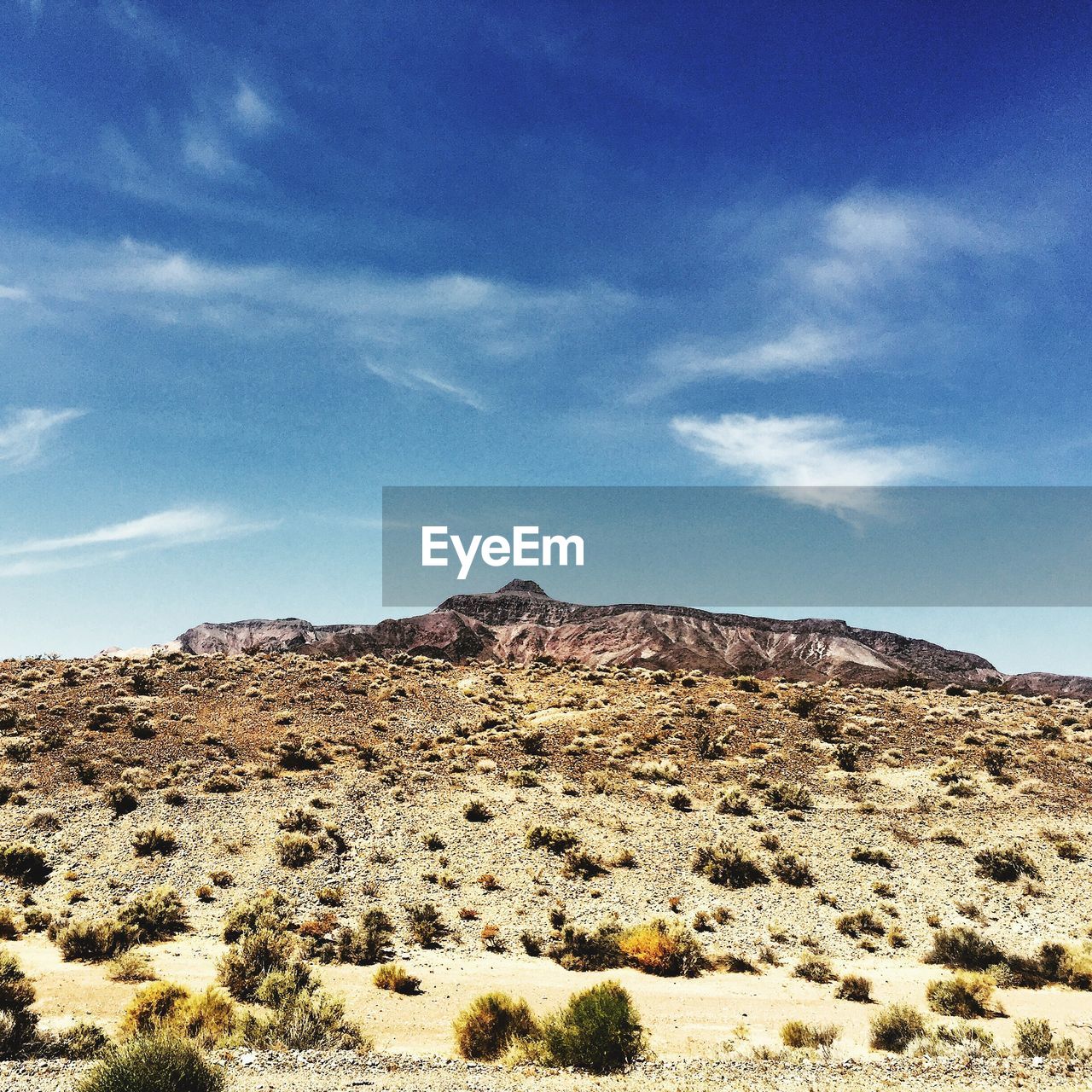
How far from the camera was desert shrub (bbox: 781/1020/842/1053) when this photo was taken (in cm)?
1109

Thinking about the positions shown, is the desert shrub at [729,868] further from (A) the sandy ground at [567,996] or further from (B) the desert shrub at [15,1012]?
(B) the desert shrub at [15,1012]

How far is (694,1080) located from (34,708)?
37.2 metres

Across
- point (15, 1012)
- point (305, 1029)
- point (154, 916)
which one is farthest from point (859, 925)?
point (15, 1012)

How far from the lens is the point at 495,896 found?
60.4 feet

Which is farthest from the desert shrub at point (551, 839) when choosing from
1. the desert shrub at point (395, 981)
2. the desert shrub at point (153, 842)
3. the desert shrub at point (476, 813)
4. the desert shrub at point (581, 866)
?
the desert shrub at point (153, 842)

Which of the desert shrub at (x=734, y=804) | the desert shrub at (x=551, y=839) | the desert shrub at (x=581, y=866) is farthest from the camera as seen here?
the desert shrub at (x=734, y=804)

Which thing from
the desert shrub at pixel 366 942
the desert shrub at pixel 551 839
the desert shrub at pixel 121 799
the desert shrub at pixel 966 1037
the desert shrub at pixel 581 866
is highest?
the desert shrub at pixel 121 799

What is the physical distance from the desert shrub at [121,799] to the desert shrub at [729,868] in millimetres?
19604

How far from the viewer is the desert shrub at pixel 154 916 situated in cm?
1590

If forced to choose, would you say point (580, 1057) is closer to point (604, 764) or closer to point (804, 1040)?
point (804, 1040)

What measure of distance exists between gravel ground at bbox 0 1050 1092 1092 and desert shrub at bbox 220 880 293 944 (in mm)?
6669

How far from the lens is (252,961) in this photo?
45.7ft

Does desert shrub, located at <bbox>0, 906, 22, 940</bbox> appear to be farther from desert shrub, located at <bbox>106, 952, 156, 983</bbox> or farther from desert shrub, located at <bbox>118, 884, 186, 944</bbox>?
desert shrub, located at <bbox>106, 952, 156, 983</bbox>

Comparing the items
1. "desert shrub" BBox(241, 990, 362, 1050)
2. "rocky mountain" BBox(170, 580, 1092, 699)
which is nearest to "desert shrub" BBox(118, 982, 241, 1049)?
"desert shrub" BBox(241, 990, 362, 1050)
